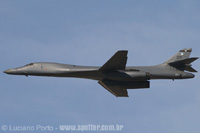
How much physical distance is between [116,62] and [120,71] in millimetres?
1608

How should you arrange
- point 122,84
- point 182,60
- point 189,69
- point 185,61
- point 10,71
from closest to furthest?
point 185,61
point 182,60
point 189,69
point 10,71
point 122,84

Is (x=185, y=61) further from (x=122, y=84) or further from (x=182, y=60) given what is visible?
(x=122, y=84)

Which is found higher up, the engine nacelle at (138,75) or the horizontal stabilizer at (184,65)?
the horizontal stabilizer at (184,65)

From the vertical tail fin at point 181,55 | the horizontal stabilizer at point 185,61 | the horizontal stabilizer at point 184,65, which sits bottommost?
the horizontal stabilizer at point 184,65

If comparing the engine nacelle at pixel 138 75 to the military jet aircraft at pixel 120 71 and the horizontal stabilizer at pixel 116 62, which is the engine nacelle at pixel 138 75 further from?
the horizontal stabilizer at pixel 116 62

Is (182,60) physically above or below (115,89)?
above

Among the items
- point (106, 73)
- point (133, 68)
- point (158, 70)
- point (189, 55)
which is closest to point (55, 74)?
point (106, 73)

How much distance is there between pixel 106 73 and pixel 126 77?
1898mm

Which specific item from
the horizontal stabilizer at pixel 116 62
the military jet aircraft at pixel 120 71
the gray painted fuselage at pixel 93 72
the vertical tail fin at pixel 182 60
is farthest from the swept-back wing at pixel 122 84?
the vertical tail fin at pixel 182 60

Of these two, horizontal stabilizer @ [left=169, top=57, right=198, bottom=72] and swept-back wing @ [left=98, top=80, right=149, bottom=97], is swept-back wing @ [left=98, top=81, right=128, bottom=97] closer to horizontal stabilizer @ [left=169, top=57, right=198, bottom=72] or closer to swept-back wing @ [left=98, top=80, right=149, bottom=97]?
swept-back wing @ [left=98, top=80, right=149, bottom=97]

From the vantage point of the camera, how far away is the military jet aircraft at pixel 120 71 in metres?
35.9

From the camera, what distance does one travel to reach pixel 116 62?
1367 inches

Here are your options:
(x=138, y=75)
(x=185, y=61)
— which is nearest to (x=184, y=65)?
(x=185, y=61)

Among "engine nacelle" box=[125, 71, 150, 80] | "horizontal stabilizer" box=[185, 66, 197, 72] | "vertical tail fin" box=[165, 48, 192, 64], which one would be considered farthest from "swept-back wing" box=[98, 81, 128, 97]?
"horizontal stabilizer" box=[185, 66, 197, 72]
